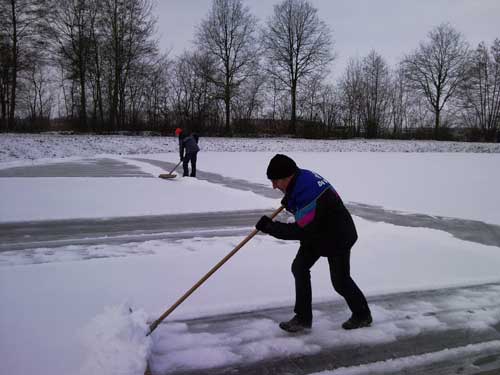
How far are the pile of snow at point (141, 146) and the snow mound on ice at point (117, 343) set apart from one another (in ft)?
54.2

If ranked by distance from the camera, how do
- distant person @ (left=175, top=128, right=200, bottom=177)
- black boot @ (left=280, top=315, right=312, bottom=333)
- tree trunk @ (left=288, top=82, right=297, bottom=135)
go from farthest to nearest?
1. tree trunk @ (left=288, top=82, right=297, bottom=135)
2. distant person @ (left=175, top=128, right=200, bottom=177)
3. black boot @ (left=280, top=315, right=312, bottom=333)

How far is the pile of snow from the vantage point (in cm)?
1919

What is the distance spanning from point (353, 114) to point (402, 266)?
39.5 meters

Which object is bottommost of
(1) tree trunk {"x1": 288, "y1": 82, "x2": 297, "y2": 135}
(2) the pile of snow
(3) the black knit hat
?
(3) the black knit hat

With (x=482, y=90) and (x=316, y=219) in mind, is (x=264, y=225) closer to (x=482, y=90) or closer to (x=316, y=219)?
(x=316, y=219)

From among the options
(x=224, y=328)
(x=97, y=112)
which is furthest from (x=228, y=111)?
(x=224, y=328)

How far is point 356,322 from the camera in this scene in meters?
3.38

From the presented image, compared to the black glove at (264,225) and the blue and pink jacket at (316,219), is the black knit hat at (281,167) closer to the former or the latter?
the blue and pink jacket at (316,219)

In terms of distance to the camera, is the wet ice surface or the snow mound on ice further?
the wet ice surface

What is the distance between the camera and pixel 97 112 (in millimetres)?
34719

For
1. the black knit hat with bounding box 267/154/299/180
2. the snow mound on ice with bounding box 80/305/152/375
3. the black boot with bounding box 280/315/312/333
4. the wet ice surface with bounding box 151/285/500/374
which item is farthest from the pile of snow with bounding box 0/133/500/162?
the black knit hat with bounding box 267/154/299/180

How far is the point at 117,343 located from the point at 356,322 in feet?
6.33

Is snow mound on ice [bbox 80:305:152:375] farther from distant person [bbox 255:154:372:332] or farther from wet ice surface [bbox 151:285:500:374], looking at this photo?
distant person [bbox 255:154:372:332]

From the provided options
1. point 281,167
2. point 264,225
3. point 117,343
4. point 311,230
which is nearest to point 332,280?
point 311,230
